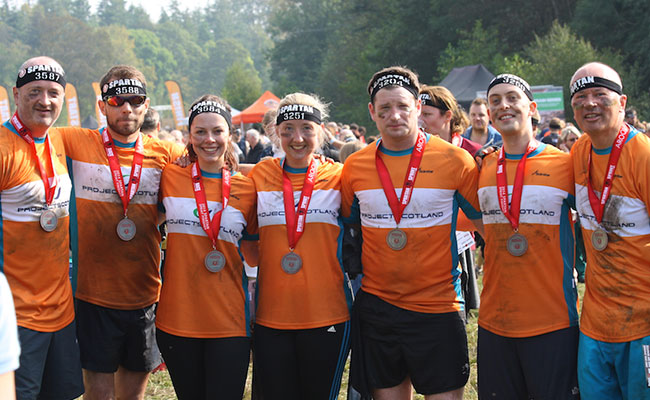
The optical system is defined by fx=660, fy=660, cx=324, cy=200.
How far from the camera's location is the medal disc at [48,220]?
386 centimetres

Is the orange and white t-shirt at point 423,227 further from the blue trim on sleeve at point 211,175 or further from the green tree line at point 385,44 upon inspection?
the green tree line at point 385,44

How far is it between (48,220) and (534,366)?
2.90m

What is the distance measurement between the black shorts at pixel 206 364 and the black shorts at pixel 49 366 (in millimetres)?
550

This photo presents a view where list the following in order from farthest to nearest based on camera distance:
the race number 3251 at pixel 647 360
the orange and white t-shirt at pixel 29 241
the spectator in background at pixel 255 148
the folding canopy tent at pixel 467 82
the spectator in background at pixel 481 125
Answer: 1. the folding canopy tent at pixel 467 82
2. the spectator in background at pixel 255 148
3. the spectator in background at pixel 481 125
4. the orange and white t-shirt at pixel 29 241
5. the race number 3251 at pixel 647 360

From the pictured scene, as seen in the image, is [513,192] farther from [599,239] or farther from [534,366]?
[534,366]

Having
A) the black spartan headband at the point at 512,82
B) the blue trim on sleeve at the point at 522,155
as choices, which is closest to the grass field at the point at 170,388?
the blue trim on sleeve at the point at 522,155

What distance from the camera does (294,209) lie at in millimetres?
4020

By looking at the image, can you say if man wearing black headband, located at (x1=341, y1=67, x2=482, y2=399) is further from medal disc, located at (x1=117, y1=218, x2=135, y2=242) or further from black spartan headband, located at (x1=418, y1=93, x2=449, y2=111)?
medal disc, located at (x1=117, y1=218, x2=135, y2=242)

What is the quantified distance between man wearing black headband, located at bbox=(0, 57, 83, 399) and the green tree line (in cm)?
2727

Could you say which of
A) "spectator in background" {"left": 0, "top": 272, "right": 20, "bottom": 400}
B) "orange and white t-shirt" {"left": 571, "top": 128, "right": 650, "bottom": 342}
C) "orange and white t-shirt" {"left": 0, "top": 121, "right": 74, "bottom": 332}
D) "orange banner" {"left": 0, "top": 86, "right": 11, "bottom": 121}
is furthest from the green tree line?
"spectator in background" {"left": 0, "top": 272, "right": 20, "bottom": 400}

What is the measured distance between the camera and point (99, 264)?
14.3ft

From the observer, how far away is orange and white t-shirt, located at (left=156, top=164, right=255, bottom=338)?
13.1 feet

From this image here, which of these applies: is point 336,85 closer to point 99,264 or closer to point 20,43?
point 99,264

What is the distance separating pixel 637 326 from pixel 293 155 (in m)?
2.15
